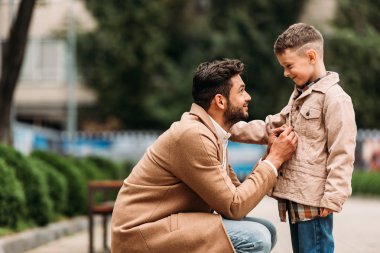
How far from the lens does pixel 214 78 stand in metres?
A: 4.48

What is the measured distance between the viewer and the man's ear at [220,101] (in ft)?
14.8

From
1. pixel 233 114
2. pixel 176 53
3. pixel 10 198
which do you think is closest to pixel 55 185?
Answer: pixel 10 198

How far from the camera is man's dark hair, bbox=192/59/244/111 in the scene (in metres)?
4.48

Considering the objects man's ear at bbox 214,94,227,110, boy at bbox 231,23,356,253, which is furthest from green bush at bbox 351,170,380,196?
man's ear at bbox 214,94,227,110

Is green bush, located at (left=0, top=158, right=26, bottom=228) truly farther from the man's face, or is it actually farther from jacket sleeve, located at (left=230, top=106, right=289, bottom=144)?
the man's face

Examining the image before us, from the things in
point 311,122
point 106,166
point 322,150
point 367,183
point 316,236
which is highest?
point 311,122

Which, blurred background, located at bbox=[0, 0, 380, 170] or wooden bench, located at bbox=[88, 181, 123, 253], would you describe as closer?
wooden bench, located at bbox=[88, 181, 123, 253]

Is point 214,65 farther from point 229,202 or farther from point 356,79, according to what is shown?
point 356,79

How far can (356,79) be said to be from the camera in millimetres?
35844

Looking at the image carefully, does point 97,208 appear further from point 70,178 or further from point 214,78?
point 214,78

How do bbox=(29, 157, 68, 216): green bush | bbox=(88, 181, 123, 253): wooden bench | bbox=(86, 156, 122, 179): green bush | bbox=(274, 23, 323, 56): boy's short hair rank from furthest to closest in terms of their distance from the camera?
bbox=(86, 156, 122, 179): green bush < bbox=(29, 157, 68, 216): green bush < bbox=(88, 181, 123, 253): wooden bench < bbox=(274, 23, 323, 56): boy's short hair

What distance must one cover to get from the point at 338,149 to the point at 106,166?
44.3ft

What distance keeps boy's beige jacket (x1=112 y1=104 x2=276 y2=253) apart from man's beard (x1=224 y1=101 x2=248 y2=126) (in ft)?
0.41

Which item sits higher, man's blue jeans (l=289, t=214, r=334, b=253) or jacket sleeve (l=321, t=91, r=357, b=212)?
jacket sleeve (l=321, t=91, r=357, b=212)
